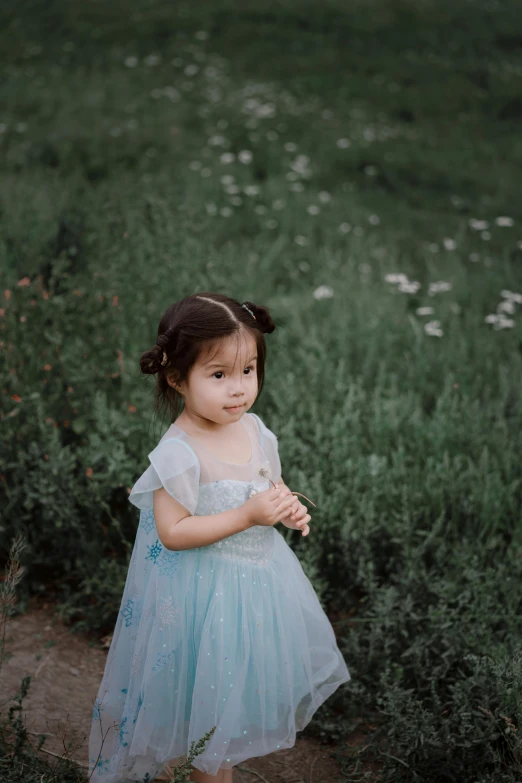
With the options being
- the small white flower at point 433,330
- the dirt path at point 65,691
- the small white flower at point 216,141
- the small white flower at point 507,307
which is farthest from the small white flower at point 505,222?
the dirt path at point 65,691

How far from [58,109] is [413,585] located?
7.80 meters

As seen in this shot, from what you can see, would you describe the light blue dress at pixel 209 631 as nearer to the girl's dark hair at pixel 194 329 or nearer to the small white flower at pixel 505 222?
the girl's dark hair at pixel 194 329

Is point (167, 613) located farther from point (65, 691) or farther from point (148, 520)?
point (65, 691)

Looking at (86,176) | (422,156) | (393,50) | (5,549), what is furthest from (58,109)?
(5,549)

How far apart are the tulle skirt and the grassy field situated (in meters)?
0.51

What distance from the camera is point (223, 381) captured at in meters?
2.01

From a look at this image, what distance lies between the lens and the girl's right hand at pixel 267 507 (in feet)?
6.22

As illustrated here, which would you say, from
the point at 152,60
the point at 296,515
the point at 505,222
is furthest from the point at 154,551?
the point at 152,60

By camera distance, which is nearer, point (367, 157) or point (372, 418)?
point (372, 418)

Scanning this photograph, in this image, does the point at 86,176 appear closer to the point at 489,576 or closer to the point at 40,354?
the point at 40,354

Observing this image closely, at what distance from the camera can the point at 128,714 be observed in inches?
82.8

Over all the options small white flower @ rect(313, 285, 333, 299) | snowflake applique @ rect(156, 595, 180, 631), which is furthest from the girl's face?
small white flower @ rect(313, 285, 333, 299)

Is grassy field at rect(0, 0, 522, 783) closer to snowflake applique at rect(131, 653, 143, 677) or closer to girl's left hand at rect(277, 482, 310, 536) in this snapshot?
girl's left hand at rect(277, 482, 310, 536)

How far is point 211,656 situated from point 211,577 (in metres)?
0.19
